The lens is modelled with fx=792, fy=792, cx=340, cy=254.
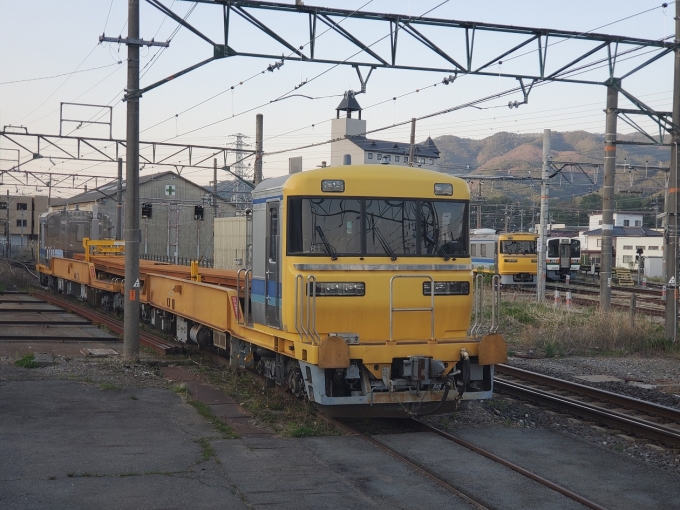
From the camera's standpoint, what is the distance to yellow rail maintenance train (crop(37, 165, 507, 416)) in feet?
30.3

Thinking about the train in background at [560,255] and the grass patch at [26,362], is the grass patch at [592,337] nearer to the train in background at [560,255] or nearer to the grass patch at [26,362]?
the grass patch at [26,362]

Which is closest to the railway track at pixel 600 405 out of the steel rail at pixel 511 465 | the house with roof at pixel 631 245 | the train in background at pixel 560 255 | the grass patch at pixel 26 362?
the steel rail at pixel 511 465

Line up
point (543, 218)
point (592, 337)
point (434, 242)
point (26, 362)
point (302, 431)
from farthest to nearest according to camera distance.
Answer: point (543, 218)
point (592, 337)
point (26, 362)
point (434, 242)
point (302, 431)

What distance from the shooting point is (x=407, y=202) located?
987 centimetres

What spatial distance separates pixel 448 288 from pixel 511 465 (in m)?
2.65

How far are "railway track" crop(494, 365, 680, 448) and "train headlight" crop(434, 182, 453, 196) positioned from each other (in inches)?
136

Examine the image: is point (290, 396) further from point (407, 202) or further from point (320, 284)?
point (407, 202)

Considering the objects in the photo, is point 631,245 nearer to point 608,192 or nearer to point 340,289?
point 608,192

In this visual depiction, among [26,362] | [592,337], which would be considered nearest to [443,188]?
[26,362]

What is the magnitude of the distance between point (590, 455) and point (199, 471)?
13.7 ft

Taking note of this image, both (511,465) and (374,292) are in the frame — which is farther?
(374,292)

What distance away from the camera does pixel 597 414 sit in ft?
33.9

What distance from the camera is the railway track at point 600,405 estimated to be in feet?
31.5

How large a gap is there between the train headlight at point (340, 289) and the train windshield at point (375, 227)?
0.37 m
